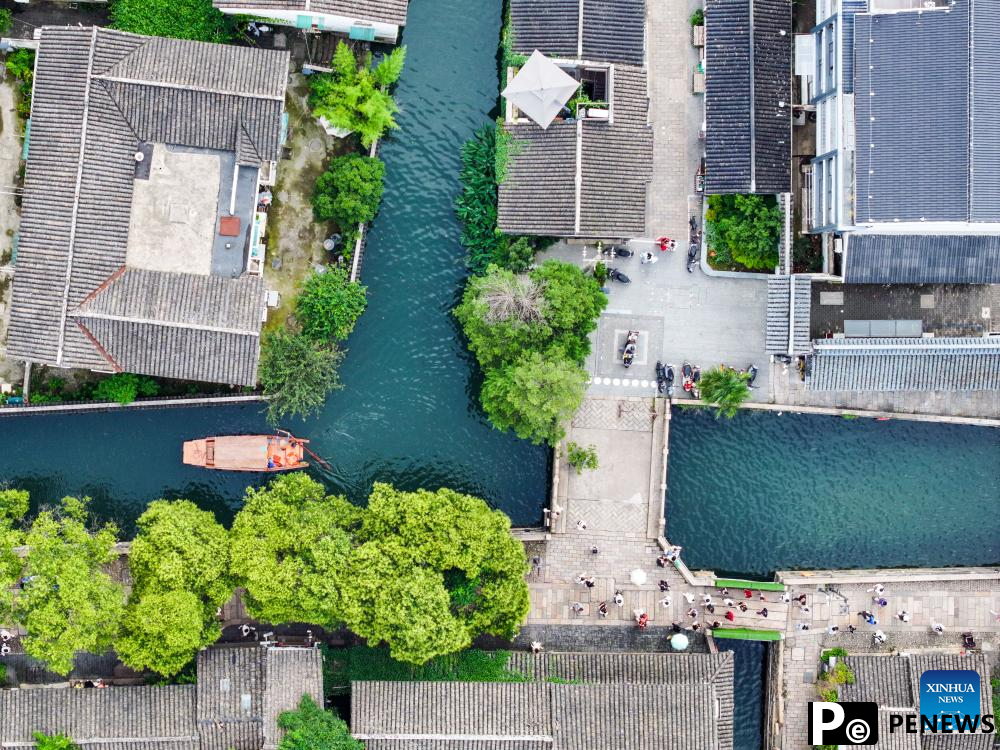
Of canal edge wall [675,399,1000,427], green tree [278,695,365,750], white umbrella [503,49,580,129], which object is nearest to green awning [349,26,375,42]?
white umbrella [503,49,580,129]

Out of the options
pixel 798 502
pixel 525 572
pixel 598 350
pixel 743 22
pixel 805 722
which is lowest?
pixel 805 722

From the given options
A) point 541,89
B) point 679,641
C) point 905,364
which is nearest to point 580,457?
point 679,641

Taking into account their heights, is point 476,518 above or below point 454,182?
below

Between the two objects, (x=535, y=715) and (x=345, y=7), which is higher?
(x=345, y=7)

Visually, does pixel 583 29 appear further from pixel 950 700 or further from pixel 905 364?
pixel 950 700

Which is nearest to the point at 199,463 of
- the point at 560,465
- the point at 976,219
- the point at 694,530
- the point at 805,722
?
the point at 560,465

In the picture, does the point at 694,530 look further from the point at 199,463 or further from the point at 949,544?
the point at 199,463
